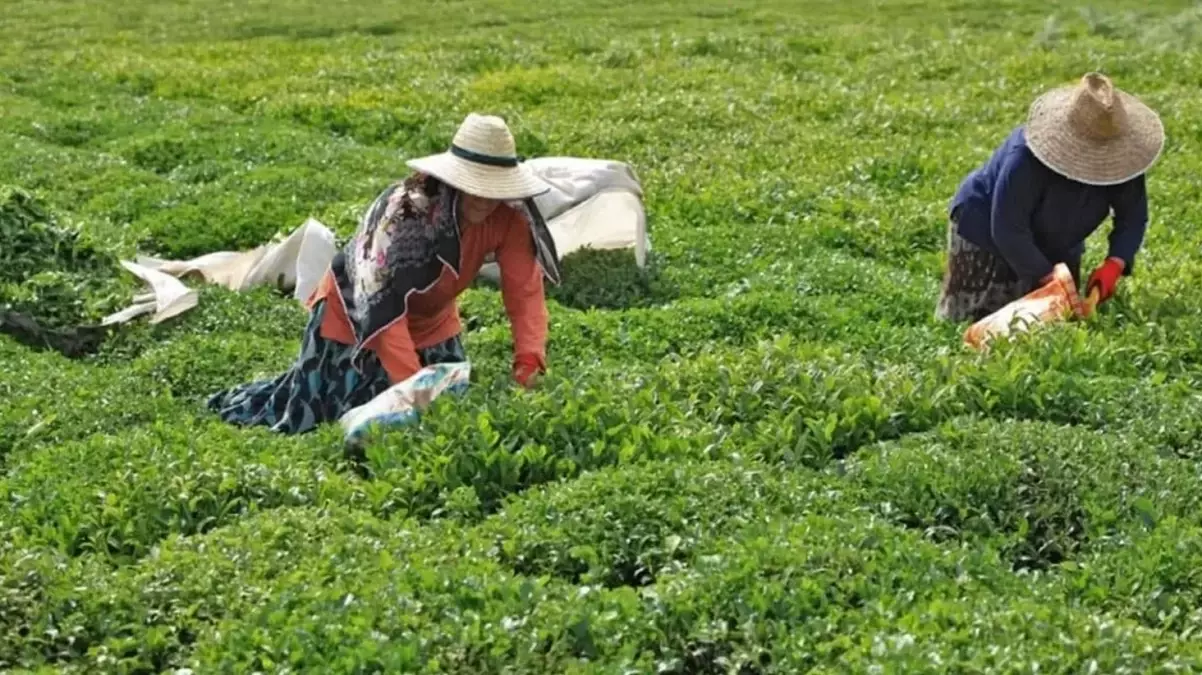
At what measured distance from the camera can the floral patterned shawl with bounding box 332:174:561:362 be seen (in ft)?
25.7

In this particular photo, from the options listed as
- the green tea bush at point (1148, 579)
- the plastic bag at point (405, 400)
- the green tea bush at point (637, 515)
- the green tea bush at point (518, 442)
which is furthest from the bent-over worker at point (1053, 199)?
the plastic bag at point (405, 400)

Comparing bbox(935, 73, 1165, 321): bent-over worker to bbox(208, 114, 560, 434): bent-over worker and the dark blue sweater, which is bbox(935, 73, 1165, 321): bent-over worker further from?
bbox(208, 114, 560, 434): bent-over worker

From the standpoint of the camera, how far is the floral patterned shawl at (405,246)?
7832 mm

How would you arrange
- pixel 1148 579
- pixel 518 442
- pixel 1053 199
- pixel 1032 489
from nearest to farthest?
pixel 1148 579
pixel 1032 489
pixel 518 442
pixel 1053 199

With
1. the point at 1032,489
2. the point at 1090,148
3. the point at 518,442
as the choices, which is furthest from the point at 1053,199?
the point at 518,442

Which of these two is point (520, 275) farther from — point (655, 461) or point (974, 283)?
point (974, 283)

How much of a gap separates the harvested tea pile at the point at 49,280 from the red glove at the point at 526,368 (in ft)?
10.6

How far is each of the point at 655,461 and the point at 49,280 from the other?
196 inches

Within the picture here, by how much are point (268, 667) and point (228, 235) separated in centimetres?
767

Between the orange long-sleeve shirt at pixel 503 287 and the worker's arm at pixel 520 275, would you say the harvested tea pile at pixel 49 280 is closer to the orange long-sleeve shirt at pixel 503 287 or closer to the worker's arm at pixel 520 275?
the orange long-sleeve shirt at pixel 503 287

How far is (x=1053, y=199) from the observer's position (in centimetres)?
908

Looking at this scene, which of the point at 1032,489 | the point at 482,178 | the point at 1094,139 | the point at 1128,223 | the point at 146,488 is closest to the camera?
the point at 1032,489

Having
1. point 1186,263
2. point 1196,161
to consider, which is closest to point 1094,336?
point 1186,263

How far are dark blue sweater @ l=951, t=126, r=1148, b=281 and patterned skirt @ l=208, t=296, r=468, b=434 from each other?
2962mm
